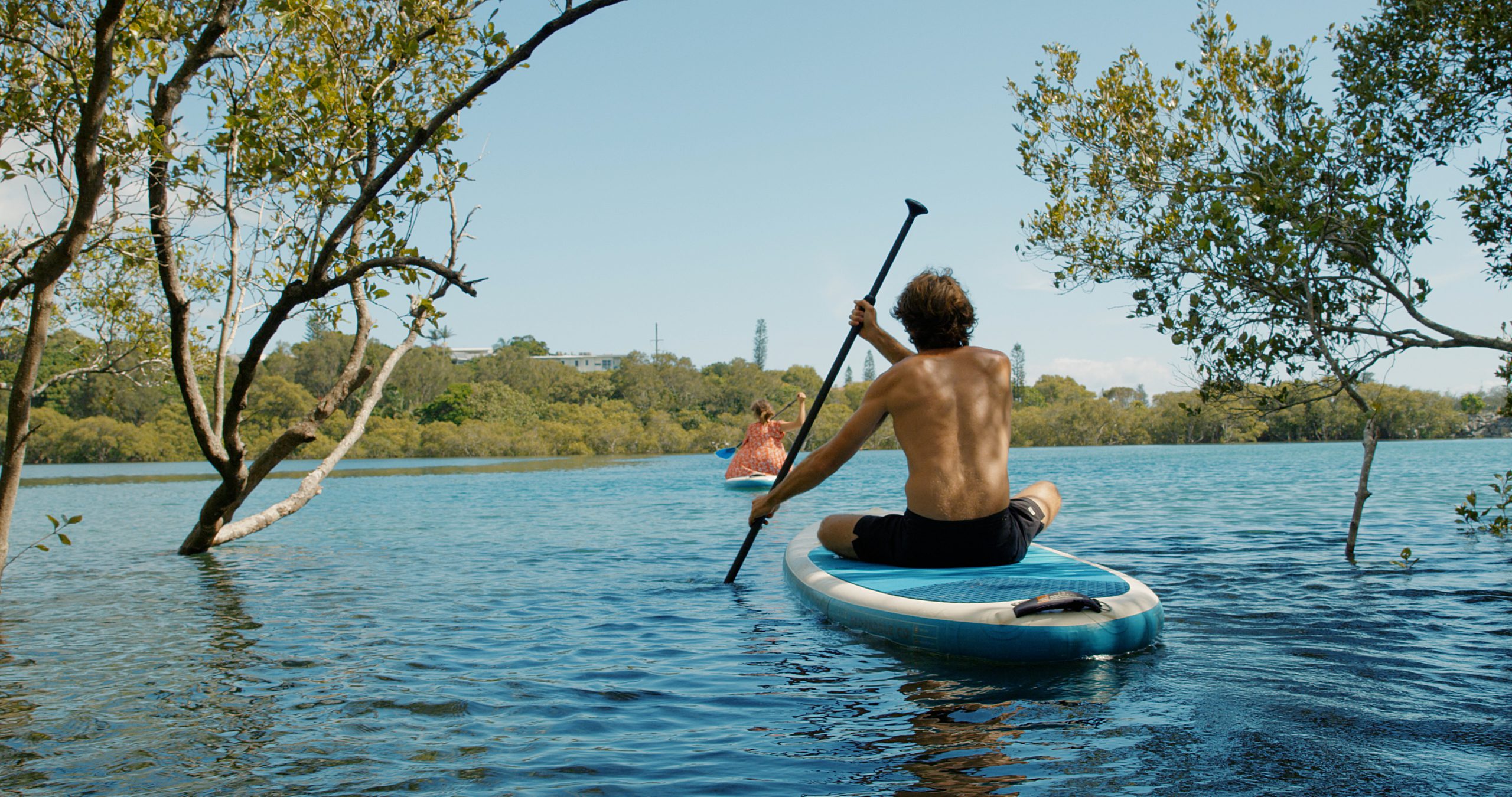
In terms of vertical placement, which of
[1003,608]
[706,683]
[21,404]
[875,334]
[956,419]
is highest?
[875,334]

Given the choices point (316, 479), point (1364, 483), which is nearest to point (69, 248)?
point (316, 479)

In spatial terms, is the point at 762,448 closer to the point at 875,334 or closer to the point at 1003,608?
the point at 875,334

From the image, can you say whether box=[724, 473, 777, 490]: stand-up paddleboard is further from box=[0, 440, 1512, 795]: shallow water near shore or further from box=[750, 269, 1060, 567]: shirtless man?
box=[750, 269, 1060, 567]: shirtless man

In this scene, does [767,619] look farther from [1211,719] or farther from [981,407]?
[1211,719]

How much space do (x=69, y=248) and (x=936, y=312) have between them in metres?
4.25

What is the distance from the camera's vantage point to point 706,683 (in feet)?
14.1

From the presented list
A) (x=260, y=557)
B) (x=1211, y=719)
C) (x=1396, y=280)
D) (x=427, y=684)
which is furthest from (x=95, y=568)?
(x=1396, y=280)

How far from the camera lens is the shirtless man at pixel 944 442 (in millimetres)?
4688

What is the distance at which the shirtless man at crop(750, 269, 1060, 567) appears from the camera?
15.4ft

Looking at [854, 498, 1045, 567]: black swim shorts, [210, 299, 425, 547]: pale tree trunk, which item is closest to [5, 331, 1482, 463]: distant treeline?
[210, 299, 425, 547]: pale tree trunk

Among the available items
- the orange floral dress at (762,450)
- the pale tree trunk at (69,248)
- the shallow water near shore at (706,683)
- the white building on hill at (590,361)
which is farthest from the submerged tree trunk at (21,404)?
the white building on hill at (590,361)

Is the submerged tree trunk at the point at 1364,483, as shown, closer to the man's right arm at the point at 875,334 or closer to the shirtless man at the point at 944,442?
the shirtless man at the point at 944,442

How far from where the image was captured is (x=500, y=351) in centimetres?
9675

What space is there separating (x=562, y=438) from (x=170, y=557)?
53536mm
